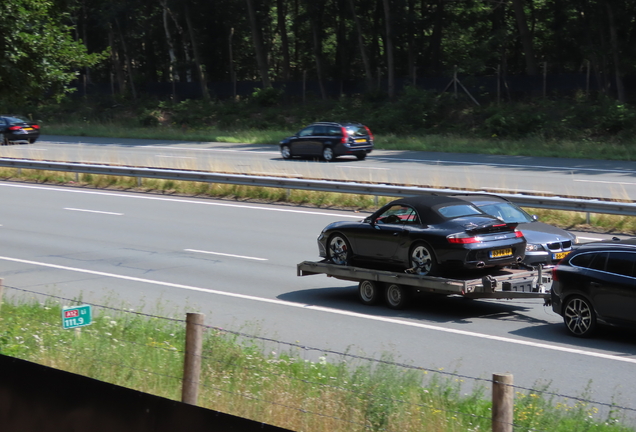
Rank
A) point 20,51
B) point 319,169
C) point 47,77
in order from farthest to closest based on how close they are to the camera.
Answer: point 319,169
point 47,77
point 20,51

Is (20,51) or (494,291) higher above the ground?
(20,51)

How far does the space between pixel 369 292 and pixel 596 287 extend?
3550 millimetres

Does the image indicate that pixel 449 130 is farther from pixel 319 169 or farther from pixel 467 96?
pixel 319 169

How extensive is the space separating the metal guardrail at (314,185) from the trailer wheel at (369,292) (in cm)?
570

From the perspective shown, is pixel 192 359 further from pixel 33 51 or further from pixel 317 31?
pixel 317 31

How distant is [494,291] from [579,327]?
1.26 metres

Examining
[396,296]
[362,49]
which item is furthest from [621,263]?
[362,49]

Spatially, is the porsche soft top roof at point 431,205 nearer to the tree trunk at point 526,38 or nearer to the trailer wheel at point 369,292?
the trailer wheel at point 369,292

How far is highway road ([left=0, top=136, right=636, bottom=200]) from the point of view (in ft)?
79.9

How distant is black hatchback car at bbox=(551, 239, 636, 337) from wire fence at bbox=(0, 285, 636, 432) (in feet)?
8.20

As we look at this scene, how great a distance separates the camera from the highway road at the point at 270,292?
31.0ft

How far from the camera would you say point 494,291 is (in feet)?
37.2

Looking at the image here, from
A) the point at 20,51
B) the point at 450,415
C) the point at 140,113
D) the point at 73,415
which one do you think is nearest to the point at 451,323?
the point at 450,415

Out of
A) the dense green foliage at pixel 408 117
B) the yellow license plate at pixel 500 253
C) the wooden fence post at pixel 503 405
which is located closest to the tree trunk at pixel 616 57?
the dense green foliage at pixel 408 117
